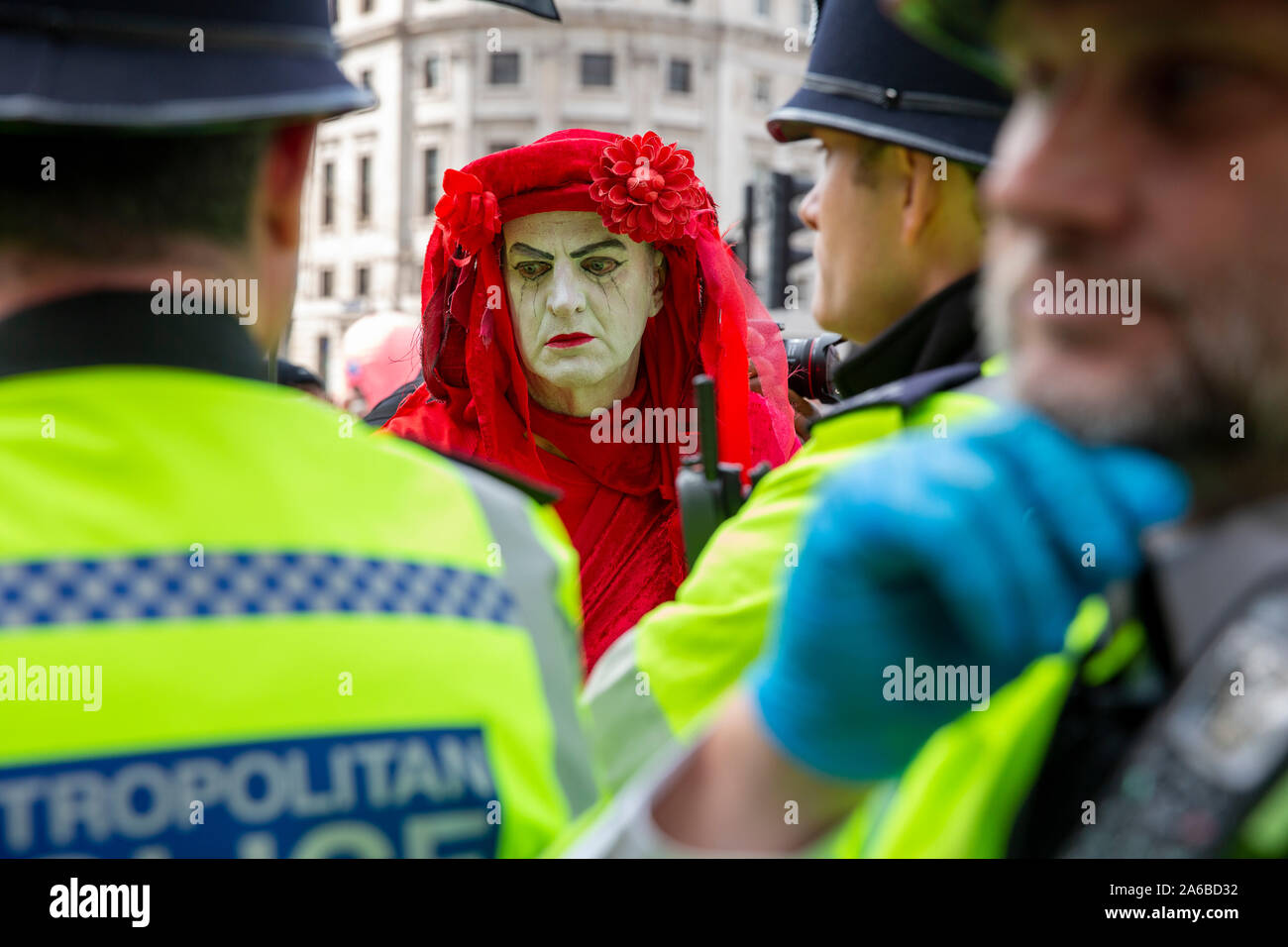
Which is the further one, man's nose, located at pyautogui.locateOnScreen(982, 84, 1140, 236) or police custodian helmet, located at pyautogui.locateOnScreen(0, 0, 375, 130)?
police custodian helmet, located at pyautogui.locateOnScreen(0, 0, 375, 130)

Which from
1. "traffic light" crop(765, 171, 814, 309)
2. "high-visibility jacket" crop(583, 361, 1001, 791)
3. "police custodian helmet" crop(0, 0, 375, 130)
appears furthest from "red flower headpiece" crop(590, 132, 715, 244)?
"traffic light" crop(765, 171, 814, 309)

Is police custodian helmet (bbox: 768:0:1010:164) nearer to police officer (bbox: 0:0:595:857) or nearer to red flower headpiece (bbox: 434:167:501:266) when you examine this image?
police officer (bbox: 0:0:595:857)

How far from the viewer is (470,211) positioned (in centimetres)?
371

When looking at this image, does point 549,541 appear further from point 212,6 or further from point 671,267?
point 671,267

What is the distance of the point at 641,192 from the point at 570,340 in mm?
436

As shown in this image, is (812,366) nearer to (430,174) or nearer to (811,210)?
(811,210)

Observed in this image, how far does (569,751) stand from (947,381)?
2.26 ft

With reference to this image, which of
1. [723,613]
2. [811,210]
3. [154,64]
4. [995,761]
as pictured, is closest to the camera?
[995,761]

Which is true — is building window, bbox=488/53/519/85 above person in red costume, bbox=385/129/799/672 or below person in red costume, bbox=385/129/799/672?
above

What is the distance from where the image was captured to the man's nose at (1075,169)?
2.76 ft

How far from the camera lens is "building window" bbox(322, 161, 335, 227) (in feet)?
125

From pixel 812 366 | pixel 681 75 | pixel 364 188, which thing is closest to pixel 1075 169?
pixel 812 366

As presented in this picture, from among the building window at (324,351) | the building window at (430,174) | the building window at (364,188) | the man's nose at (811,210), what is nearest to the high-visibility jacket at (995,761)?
the man's nose at (811,210)
